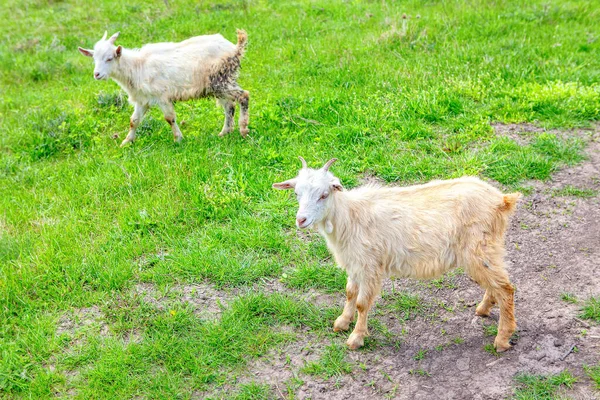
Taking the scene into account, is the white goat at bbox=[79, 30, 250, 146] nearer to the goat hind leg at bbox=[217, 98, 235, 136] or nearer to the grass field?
the goat hind leg at bbox=[217, 98, 235, 136]

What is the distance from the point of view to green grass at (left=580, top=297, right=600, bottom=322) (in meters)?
4.44

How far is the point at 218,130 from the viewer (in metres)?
8.03

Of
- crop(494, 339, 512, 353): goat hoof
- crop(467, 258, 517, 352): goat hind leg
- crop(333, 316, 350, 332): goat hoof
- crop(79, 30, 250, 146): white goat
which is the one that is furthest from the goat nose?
crop(79, 30, 250, 146): white goat

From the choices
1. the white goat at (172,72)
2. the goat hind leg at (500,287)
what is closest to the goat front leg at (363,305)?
the goat hind leg at (500,287)

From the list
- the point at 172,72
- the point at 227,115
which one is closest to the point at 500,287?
the point at 227,115

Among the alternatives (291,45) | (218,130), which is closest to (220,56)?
(218,130)

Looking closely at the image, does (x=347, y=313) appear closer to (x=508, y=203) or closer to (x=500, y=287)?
(x=500, y=287)

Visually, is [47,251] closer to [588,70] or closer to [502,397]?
[502,397]

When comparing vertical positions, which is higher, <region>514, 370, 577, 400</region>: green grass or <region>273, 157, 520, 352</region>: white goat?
<region>273, 157, 520, 352</region>: white goat

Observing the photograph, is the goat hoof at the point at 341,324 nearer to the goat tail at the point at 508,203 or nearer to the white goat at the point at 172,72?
the goat tail at the point at 508,203

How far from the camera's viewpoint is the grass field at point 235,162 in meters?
4.55

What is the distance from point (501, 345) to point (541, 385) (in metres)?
0.43

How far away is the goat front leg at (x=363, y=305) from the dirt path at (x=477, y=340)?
0.34 ft

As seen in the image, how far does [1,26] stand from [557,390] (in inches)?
541
